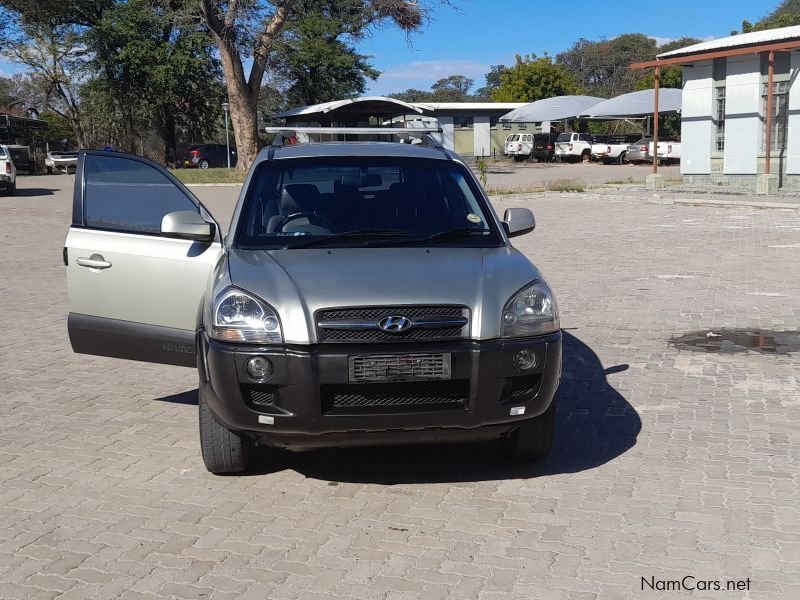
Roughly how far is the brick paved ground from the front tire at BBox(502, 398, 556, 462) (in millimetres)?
98

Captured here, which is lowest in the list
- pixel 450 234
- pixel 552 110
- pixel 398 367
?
pixel 398 367

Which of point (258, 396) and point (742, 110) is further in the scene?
point (742, 110)

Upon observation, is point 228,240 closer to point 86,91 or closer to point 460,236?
point 460,236

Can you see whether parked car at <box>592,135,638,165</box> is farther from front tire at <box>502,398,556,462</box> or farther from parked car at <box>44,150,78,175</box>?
front tire at <box>502,398,556,462</box>

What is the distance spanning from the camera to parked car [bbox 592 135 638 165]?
Result: 1831 inches

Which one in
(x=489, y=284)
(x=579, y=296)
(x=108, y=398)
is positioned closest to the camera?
(x=489, y=284)

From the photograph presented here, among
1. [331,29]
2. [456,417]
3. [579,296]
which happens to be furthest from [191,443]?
[331,29]

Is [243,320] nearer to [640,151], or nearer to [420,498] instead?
[420,498]

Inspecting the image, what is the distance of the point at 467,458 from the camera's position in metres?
5.23

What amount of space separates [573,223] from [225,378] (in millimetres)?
15701

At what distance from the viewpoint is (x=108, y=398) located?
6672 mm

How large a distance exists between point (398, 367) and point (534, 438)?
40.0 inches

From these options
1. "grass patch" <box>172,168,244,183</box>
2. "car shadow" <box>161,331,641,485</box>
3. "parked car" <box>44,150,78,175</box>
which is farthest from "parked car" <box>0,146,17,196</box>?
"car shadow" <box>161,331,641,485</box>

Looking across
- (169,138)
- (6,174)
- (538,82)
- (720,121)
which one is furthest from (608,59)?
(6,174)
